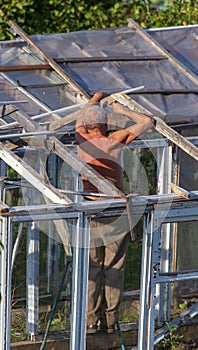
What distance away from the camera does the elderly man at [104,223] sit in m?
8.09

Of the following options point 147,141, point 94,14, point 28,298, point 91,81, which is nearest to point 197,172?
point 147,141

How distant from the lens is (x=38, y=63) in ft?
32.6

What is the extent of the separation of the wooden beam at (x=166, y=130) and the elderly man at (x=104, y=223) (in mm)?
197

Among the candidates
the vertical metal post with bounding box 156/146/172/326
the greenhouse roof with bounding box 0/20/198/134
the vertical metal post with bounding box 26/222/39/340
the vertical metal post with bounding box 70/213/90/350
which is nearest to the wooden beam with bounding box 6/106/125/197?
the vertical metal post with bounding box 70/213/90/350

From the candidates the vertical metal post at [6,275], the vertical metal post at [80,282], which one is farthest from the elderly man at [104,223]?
the vertical metal post at [6,275]

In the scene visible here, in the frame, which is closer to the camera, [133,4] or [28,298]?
[28,298]

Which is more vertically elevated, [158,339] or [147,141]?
[147,141]

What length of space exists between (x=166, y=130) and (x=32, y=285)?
191 centimetres

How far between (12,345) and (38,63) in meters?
3.04

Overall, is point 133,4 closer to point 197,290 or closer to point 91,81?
point 91,81

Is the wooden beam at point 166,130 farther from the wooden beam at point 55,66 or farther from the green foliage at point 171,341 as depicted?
the green foliage at point 171,341

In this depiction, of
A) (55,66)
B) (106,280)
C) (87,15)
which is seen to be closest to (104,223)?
(106,280)

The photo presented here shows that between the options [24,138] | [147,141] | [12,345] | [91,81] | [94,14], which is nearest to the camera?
[24,138]

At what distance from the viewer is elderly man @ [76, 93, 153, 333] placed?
8094 mm
